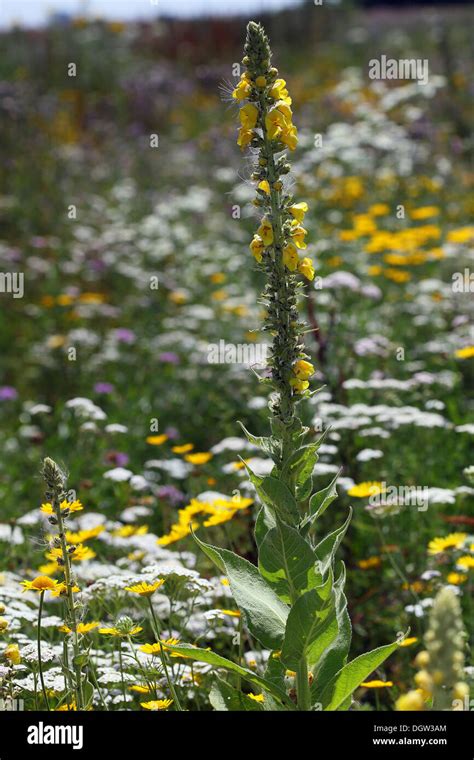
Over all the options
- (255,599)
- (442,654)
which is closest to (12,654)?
(255,599)

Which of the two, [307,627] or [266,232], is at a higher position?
[266,232]

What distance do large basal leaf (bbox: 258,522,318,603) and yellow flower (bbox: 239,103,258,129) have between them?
100cm

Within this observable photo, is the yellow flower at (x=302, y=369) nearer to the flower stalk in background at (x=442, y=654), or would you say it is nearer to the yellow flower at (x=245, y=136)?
the yellow flower at (x=245, y=136)

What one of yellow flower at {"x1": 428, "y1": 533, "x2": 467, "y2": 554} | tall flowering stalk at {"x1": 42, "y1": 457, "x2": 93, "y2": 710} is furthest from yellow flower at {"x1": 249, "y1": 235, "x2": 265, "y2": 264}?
yellow flower at {"x1": 428, "y1": 533, "x2": 467, "y2": 554}

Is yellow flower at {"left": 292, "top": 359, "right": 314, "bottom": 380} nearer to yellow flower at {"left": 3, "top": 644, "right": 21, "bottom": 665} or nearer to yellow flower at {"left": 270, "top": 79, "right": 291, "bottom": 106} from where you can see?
yellow flower at {"left": 270, "top": 79, "right": 291, "bottom": 106}

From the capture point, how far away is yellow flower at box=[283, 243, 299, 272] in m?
2.60

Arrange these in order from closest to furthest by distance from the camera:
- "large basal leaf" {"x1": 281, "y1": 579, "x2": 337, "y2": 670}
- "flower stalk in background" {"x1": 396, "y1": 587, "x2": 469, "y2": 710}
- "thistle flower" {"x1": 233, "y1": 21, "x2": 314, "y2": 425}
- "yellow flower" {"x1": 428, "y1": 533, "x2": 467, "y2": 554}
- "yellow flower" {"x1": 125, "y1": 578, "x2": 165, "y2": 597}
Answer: "flower stalk in background" {"x1": 396, "y1": 587, "x2": 469, "y2": 710} < "large basal leaf" {"x1": 281, "y1": 579, "x2": 337, "y2": 670} < "thistle flower" {"x1": 233, "y1": 21, "x2": 314, "y2": 425} < "yellow flower" {"x1": 125, "y1": 578, "x2": 165, "y2": 597} < "yellow flower" {"x1": 428, "y1": 533, "x2": 467, "y2": 554}

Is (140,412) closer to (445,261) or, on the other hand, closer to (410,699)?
(445,261)

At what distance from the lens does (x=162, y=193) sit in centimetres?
1039

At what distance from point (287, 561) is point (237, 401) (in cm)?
310

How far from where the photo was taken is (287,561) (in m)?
2.57

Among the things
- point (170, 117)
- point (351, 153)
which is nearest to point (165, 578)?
point (351, 153)

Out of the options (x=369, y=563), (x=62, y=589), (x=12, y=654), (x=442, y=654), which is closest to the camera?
(x=442, y=654)

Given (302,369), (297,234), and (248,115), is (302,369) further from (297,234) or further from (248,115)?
(248,115)
